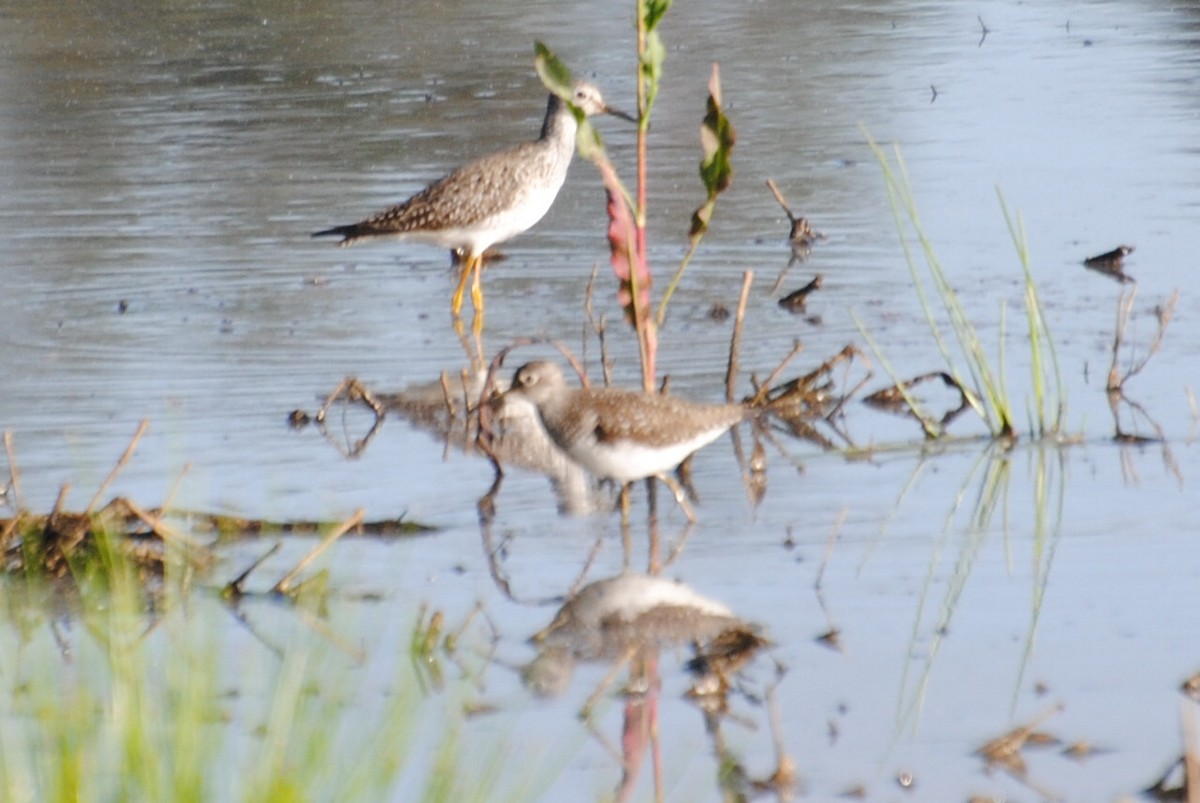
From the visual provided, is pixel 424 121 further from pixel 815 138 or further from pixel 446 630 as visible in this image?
pixel 446 630

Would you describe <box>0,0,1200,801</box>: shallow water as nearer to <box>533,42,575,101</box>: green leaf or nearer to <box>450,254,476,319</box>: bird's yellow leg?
<box>450,254,476,319</box>: bird's yellow leg

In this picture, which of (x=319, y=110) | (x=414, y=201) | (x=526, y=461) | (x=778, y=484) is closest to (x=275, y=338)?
(x=414, y=201)

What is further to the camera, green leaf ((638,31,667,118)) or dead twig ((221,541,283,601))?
green leaf ((638,31,667,118))

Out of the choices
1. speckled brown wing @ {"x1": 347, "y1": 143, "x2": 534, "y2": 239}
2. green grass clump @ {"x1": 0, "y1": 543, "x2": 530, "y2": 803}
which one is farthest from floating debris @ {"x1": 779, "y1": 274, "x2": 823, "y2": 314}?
green grass clump @ {"x1": 0, "y1": 543, "x2": 530, "y2": 803}

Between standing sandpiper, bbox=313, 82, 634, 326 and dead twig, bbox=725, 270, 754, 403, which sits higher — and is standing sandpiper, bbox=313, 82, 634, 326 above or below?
above

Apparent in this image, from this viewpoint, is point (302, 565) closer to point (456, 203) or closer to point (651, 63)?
point (651, 63)

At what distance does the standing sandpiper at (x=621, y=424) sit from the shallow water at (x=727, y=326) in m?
0.24

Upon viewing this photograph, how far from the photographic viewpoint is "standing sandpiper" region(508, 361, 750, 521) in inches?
254

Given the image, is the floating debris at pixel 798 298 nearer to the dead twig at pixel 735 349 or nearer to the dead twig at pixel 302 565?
the dead twig at pixel 735 349

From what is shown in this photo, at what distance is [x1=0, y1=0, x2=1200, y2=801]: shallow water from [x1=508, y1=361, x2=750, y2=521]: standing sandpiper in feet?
0.78

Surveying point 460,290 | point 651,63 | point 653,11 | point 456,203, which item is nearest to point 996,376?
point 651,63

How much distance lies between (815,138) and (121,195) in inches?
187

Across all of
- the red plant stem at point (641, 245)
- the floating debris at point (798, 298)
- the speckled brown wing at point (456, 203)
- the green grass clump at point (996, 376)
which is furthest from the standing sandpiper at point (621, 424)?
the speckled brown wing at point (456, 203)

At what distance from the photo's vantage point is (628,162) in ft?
44.7
